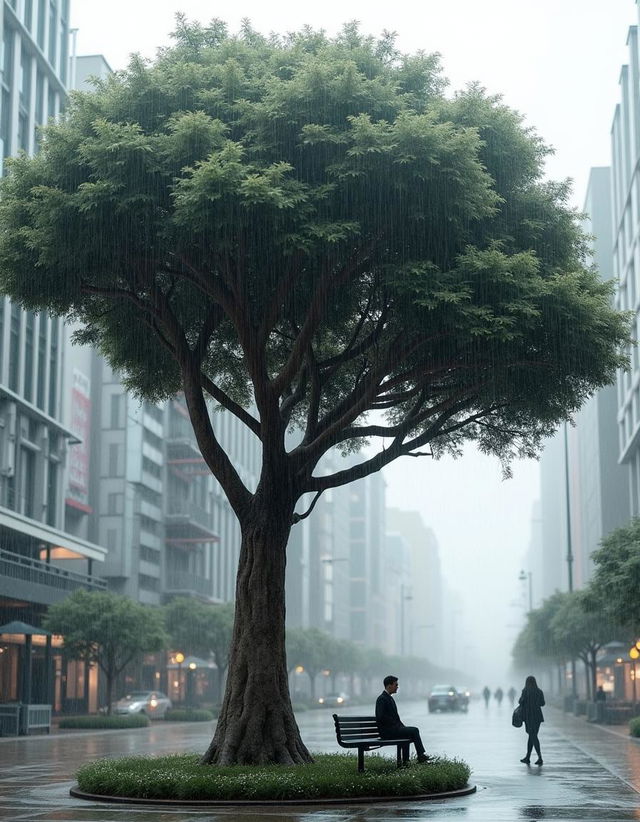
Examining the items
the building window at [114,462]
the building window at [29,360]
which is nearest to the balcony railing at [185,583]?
the building window at [114,462]

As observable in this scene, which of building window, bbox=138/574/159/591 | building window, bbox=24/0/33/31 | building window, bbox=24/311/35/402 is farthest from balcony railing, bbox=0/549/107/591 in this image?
building window, bbox=24/0/33/31

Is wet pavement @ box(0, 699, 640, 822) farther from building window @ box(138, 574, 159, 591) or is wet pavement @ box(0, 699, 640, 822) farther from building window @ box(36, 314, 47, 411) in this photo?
building window @ box(138, 574, 159, 591)

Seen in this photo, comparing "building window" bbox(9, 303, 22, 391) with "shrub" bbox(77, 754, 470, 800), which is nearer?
"shrub" bbox(77, 754, 470, 800)

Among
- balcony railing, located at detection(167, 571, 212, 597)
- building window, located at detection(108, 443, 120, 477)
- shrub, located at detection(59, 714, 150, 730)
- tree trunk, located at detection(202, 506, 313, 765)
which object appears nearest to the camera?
tree trunk, located at detection(202, 506, 313, 765)

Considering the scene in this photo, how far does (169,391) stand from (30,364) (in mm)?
29442

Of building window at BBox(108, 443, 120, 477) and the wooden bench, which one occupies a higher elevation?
building window at BBox(108, 443, 120, 477)

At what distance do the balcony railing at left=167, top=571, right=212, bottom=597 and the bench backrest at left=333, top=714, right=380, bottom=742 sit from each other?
219 ft

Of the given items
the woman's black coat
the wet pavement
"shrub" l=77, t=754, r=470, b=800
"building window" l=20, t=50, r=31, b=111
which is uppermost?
"building window" l=20, t=50, r=31, b=111

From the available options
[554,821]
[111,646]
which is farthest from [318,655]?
[554,821]

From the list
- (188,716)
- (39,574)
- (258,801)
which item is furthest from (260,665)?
(188,716)

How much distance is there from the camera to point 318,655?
97500mm

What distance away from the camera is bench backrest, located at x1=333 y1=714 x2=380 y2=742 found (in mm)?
18078

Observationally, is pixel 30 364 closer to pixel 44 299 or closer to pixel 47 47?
pixel 47 47

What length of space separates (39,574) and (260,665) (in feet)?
109
